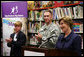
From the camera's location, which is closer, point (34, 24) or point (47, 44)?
point (47, 44)

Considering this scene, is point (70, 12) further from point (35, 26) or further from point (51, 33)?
point (51, 33)

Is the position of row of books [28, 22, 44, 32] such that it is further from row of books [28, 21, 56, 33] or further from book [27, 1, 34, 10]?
book [27, 1, 34, 10]

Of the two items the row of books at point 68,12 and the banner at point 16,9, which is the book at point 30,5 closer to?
the banner at point 16,9

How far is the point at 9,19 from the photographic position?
430cm

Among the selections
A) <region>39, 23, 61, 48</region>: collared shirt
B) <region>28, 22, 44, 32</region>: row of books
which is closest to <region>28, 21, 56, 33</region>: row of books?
<region>28, 22, 44, 32</region>: row of books

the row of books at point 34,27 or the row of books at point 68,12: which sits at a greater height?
the row of books at point 68,12

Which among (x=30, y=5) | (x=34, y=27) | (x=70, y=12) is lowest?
(x=34, y=27)

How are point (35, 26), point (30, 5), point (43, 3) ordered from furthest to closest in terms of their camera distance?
point (30, 5), point (35, 26), point (43, 3)

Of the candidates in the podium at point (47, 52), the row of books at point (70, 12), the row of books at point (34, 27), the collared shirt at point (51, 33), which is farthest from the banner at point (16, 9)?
the podium at point (47, 52)

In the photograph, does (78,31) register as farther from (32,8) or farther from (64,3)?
(32,8)

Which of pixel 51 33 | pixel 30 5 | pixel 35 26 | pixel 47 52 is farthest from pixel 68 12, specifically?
pixel 47 52

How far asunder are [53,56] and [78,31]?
2.99 meters

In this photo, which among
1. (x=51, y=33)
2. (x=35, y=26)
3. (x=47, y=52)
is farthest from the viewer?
(x=35, y=26)

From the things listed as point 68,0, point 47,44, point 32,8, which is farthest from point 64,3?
point 47,44
